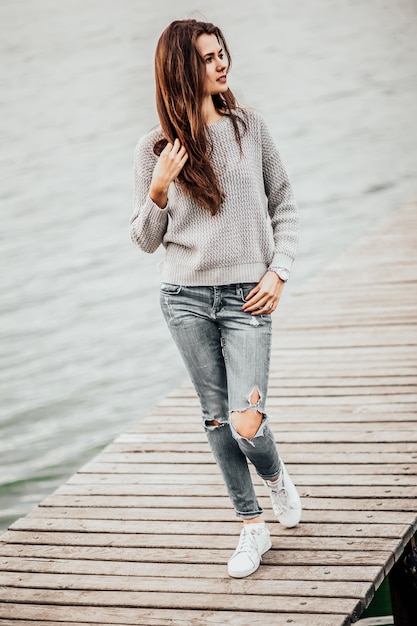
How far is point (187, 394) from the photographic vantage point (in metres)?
5.09

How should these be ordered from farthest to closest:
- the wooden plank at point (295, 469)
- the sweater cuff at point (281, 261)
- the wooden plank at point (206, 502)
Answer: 1. the wooden plank at point (295, 469)
2. the wooden plank at point (206, 502)
3. the sweater cuff at point (281, 261)

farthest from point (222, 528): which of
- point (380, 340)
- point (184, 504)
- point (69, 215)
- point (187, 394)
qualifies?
point (69, 215)

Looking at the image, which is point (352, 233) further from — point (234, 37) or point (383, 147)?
Result: point (234, 37)

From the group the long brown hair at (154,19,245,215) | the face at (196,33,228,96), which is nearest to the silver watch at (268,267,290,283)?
the long brown hair at (154,19,245,215)

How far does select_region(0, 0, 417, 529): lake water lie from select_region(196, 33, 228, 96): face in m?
2.90

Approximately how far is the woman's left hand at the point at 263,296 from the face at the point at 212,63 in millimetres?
541

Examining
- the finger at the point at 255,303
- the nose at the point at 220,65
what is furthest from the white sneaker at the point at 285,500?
the nose at the point at 220,65

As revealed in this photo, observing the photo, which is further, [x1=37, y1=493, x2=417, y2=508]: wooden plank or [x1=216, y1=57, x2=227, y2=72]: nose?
[x1=37, y1=493, x2=417, y2=508]: wooden plank

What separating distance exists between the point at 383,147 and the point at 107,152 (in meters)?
3.87

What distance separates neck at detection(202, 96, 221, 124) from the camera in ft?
9.52

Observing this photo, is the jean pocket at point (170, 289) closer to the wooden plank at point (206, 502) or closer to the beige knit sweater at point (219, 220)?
the beige knit sweater at point (219, 220)

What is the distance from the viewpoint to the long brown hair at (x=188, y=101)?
2801mm

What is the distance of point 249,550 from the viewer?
3.19 meters

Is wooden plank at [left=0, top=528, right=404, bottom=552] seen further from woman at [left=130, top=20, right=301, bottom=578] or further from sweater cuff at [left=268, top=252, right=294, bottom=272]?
sweater cuff at [left=268, top=252, right=294, bottom=272]
